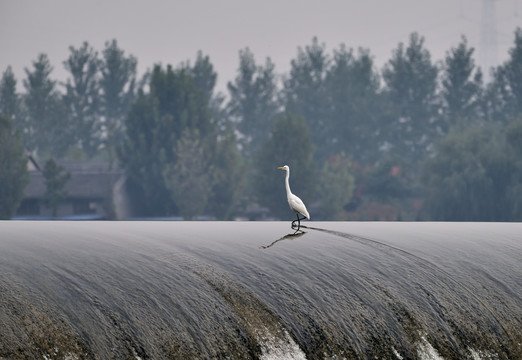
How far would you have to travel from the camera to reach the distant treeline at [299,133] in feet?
259

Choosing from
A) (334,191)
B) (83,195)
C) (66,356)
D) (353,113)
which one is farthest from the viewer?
(353,113)

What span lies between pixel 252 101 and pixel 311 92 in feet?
22.9

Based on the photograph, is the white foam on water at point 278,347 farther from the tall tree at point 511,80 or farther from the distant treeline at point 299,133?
the tall tree at point 511,80

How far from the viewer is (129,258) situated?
17672 millimetres

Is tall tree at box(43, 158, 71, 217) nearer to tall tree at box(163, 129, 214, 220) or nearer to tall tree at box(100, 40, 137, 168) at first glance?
tall tree at box(163, 129, 214, 220)

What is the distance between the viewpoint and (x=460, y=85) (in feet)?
342

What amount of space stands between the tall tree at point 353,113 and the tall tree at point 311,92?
0.73 m

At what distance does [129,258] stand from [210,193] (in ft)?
221

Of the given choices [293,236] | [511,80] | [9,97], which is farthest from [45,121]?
[293,236]

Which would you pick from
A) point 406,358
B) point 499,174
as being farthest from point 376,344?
point 499,174

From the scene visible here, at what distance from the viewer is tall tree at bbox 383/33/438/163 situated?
334 ft

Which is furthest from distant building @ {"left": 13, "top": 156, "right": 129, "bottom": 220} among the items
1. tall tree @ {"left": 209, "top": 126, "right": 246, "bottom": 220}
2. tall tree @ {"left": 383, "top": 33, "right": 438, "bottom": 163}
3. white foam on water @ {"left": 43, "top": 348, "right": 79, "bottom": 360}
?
white foam on water @ {"left": 43, "top": 348, "right": 79, "bottom": 360}

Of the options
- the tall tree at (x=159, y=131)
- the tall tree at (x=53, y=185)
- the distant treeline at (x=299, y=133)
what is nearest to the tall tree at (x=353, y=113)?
the distant treeline at (x=299, y=133)

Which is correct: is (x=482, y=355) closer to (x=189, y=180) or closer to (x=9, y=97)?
(x=189, y=180)
